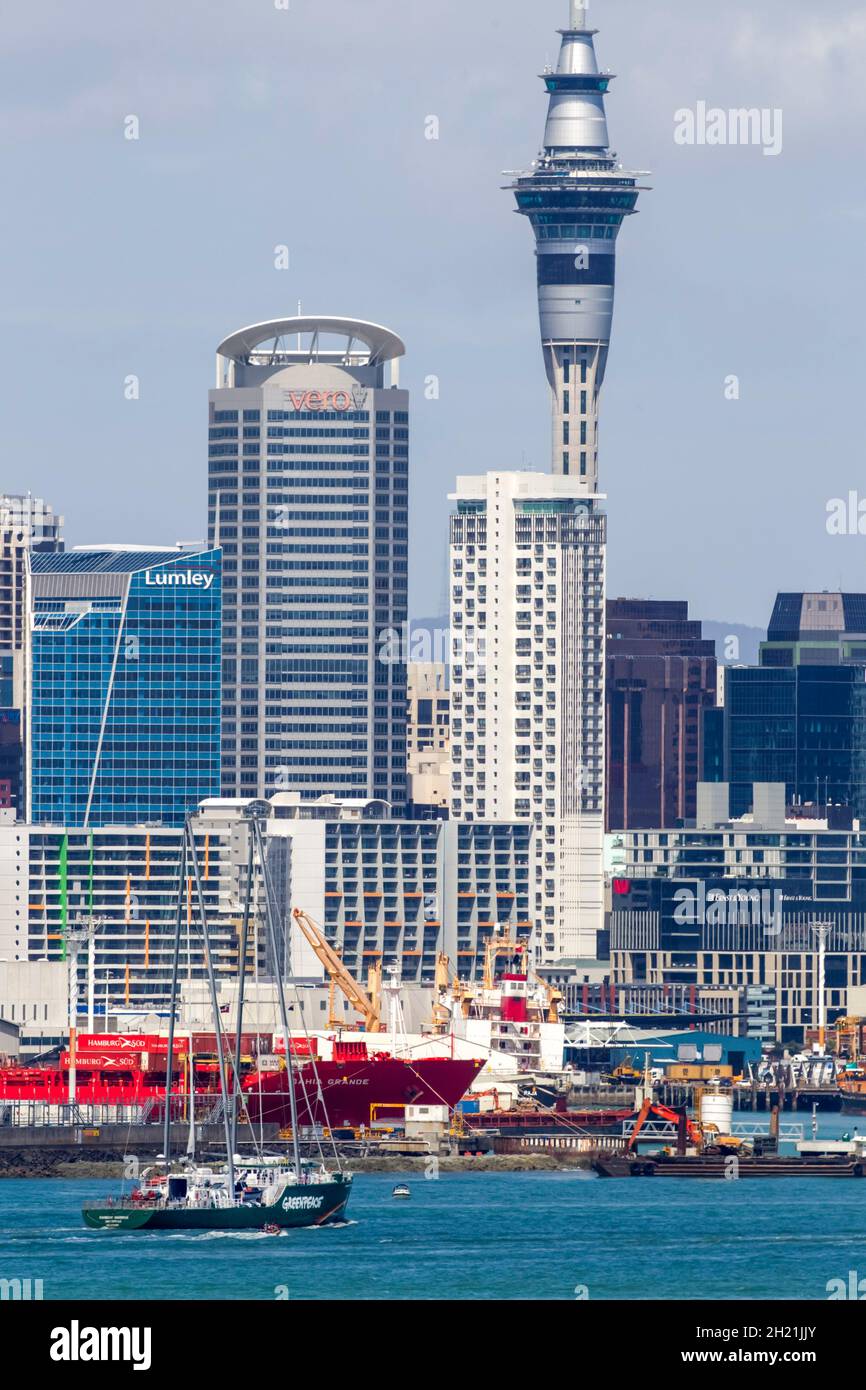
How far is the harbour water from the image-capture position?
72938mm

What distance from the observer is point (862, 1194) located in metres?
117

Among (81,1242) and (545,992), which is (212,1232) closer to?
(81,1242)

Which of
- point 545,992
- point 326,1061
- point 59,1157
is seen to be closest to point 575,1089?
point 545,992

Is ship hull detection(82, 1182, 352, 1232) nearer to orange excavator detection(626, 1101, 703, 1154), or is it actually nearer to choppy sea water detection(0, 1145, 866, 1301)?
choppy sea water detection(0, 1145, 866, 1301)

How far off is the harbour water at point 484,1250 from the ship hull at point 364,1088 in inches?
912

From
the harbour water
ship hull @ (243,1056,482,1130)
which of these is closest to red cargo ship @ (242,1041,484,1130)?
→ ship hull @ (243,1056,482,1130)

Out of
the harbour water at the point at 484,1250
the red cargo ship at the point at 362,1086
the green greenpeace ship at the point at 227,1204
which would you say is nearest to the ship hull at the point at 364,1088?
the red cargo ship at the point at 362,1086

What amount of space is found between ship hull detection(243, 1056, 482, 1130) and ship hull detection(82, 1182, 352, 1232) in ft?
144

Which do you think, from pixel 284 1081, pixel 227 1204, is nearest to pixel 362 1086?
pixel 284 1081

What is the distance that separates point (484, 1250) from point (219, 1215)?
1040cm

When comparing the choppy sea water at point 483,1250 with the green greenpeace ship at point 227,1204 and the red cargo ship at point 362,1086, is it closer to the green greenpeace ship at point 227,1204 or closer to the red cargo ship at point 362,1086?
the green greenpeace ship at point 227,1204

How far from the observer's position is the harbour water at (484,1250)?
72.9 m

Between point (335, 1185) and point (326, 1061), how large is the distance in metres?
53.3
